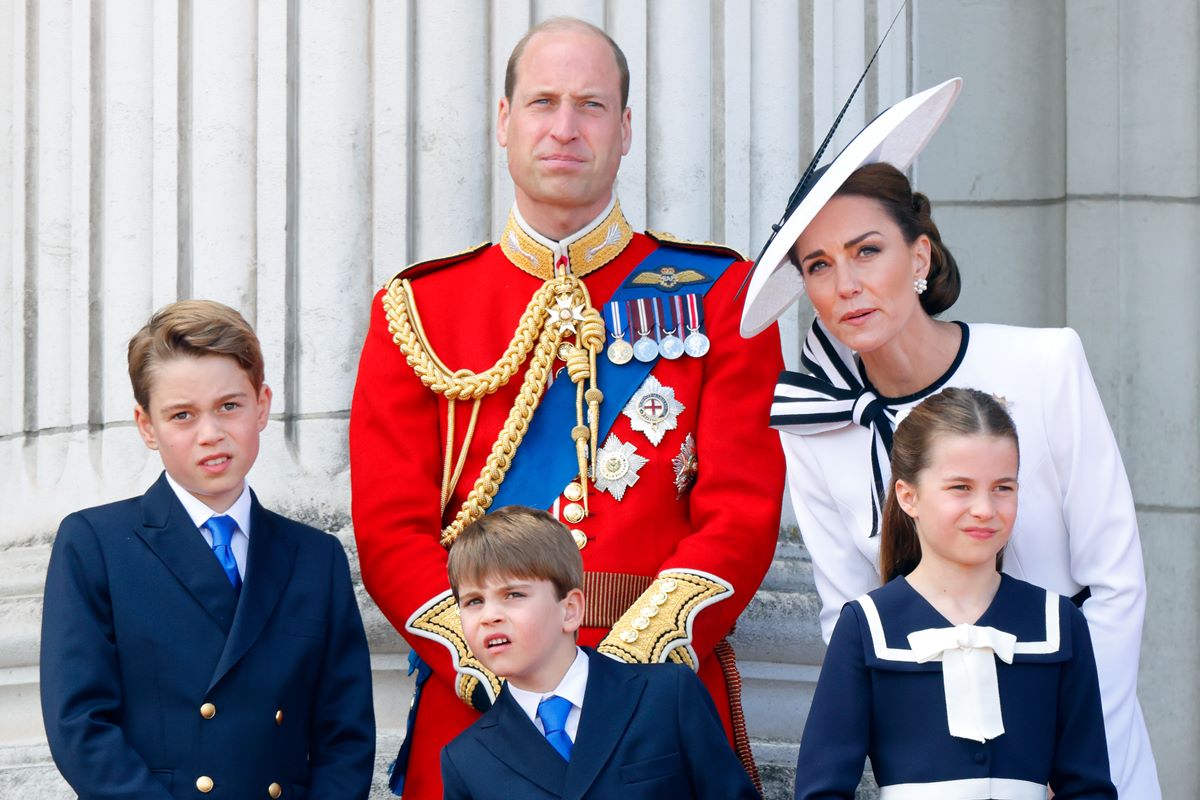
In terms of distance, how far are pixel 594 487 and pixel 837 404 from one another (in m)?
0.53

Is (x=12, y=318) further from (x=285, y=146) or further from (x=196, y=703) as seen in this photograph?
(x=196, y=703)

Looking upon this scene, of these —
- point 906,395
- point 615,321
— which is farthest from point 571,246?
point 906,395

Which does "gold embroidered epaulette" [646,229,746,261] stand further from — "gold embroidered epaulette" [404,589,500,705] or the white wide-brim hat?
"gold embroidered epaulette" [404,589,500,705]

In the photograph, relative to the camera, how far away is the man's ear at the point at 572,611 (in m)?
3.55

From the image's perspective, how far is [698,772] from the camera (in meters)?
3.51

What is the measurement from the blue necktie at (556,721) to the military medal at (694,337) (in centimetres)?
95

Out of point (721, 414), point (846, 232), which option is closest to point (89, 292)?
point (721, 414)

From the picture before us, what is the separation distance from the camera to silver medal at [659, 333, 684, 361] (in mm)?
4199

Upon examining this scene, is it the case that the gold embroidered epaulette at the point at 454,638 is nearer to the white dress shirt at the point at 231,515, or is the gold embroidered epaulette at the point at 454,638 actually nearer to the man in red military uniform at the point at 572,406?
the man in red military uniform at the point at 572,406

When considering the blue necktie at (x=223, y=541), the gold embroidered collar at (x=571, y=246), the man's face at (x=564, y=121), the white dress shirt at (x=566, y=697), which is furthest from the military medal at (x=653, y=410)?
the blue necktie at (x=223, y=541)

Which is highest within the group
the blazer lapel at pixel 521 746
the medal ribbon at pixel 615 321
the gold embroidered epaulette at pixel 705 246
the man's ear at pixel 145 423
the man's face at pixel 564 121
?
the man's face at pixel 564 121

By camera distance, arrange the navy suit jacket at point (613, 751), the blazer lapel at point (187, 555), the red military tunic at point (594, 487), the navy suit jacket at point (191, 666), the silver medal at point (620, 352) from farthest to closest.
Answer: the silver medal at point (620, 352) → the red military tunic at point (594, 487) → the blazer lapel at point (187, 555) → the navy suit jacket at point (191, 666) → the navy suit jacket at point (613, 751)

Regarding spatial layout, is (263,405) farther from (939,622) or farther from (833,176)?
(939,622)

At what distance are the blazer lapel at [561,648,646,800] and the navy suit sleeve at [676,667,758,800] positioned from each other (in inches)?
3.4
